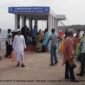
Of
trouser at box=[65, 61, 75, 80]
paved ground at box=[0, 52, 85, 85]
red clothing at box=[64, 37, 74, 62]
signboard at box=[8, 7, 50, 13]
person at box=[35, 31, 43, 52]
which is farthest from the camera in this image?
signboard at box=[8, 7, 50, 13]

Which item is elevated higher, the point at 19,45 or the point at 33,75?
the point at 19,45

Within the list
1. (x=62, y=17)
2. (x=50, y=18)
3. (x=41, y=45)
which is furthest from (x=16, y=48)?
(x=62, y=17)

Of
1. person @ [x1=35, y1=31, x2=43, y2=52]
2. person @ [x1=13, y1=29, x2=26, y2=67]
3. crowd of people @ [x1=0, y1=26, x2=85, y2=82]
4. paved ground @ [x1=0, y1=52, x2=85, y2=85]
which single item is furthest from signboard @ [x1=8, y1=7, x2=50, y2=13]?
person @ [x1=13, y1=29, x2=26, y2=67]

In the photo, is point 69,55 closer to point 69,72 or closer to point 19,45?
point 69,72

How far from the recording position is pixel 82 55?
13477 mm

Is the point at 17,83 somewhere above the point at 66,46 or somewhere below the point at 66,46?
below

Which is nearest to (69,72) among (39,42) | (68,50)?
(68,50)

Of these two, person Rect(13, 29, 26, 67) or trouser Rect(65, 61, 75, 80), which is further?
person Rect(13, 29, 26, 67)

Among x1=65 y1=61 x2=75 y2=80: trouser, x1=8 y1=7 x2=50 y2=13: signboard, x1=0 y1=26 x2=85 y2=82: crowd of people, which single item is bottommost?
x1=65 y1=61 x2=75 y2=80: trouser

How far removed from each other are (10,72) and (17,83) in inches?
102

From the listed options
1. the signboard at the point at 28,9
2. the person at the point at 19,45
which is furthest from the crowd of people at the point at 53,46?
the signboard at the point at 28,9

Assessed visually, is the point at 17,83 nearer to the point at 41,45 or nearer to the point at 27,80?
the point at 27,80

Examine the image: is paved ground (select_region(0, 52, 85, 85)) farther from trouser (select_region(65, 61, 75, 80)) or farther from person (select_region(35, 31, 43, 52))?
person (select_region(35, 31, 43, 52))

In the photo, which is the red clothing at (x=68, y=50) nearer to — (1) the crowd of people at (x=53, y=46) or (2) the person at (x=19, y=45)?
(1) the crowd of people at (x=53, y=46)
